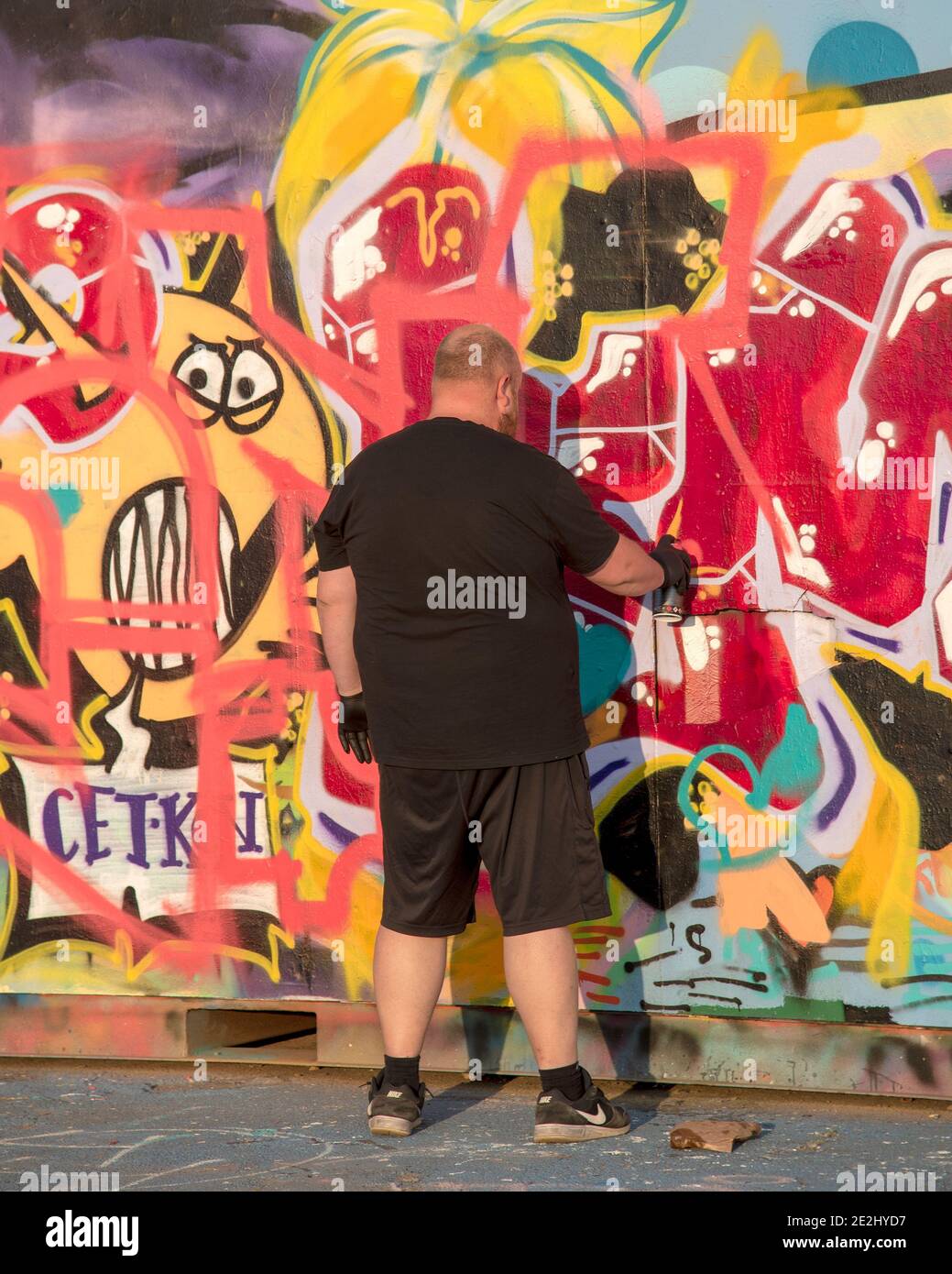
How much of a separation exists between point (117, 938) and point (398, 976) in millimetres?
1114

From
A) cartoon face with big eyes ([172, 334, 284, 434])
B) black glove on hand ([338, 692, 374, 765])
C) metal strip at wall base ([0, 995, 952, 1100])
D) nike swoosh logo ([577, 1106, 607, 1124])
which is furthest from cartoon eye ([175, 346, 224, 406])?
nike swoosh logo ([577, 1106, 607, 1124])

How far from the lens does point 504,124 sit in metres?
4.54

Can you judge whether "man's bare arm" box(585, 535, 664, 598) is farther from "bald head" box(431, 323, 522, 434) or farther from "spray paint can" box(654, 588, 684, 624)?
"bald head" box(431, 323, 522, 434)

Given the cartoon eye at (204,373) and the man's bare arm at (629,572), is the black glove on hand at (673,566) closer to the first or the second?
the man's bare arm at (629,572)

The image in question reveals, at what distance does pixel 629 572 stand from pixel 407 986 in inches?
47.0

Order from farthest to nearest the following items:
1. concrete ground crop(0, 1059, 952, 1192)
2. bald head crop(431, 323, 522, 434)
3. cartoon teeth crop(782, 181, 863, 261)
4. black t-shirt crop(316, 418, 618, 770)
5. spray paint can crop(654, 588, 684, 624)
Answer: spray paint can crop(654, 588, 684, 624), cartoon teeth crop(782, 181, 863, 261), bald head crop(431, 323, 522, 434), black t-shirt crop(316, 418, 618, 770), concrete ground crop(0, 1059, 952, 1192)

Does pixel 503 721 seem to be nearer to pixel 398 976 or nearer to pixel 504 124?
pixel 398 976

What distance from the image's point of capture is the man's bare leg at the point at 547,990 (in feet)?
13.4

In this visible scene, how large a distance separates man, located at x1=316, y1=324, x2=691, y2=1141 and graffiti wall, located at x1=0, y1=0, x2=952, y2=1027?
43 centimetres

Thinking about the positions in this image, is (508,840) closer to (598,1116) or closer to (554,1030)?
(554,1030)

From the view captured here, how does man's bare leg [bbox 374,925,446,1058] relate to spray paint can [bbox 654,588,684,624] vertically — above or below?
below

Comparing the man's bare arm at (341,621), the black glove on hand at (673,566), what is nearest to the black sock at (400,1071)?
the man's bare arm at (341,621)

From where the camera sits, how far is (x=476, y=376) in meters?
4.14

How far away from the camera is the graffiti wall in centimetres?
430
